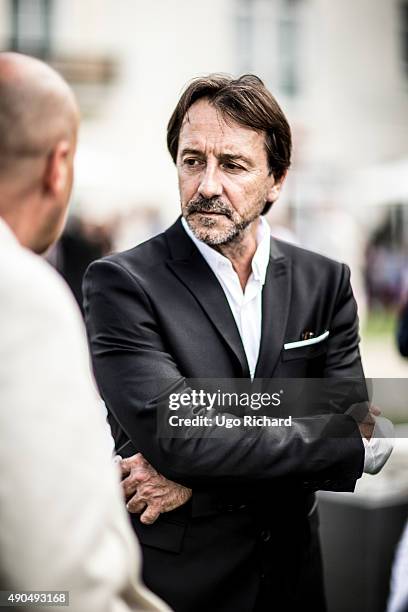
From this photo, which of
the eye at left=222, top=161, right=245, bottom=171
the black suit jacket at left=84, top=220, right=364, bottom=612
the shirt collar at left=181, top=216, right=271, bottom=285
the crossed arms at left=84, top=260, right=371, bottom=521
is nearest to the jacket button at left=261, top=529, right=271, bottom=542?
the black suit jacket at left=84, top=220, right=364, bottom=612

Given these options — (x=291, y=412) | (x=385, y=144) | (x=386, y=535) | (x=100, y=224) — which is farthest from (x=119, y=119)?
Answer: (x=291, y=412)

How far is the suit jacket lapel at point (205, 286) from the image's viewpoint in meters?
2.01

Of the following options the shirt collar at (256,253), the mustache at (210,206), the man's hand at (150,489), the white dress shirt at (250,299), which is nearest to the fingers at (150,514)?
the man's hand at (150,489)

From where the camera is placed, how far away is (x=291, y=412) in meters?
1.99

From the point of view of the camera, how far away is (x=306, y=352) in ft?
6.71

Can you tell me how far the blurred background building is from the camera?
480cm

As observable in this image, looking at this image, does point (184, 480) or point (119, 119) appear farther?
point (119, 119)

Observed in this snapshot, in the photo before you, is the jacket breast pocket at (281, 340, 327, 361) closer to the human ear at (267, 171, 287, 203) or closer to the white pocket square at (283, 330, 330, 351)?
the white pocket square at (283, 330, 330, 351)

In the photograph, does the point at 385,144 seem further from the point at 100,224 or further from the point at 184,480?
the point at 184,480

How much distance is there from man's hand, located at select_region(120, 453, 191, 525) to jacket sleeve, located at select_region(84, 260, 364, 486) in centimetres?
5

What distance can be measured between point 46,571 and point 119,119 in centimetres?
1375

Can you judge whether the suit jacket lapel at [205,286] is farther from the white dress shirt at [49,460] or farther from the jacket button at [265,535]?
the white dress shirt at [49,460]

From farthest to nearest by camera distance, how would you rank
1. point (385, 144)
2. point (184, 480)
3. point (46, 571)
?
point (385, 144) < point (184, 480) < point (46, 571)

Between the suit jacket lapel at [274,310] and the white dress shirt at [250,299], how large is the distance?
2cm
